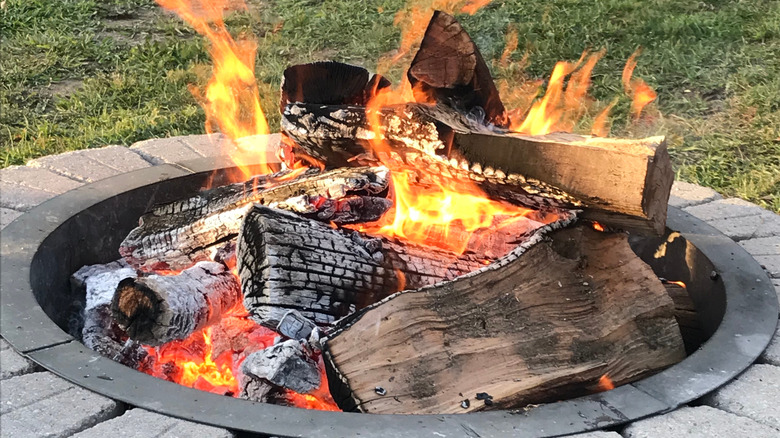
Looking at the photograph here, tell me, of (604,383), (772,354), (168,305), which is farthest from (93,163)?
(772,354)

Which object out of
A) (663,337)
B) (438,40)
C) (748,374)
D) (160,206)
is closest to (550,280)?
(663,337)

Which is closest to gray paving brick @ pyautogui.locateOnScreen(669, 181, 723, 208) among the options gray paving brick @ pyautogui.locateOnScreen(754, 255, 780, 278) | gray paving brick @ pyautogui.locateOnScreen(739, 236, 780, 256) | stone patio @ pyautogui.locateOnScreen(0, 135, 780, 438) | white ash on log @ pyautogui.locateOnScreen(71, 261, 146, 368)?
gray paving brick @ pyautogui.locateOnScreen(739, 236, 780, 256)

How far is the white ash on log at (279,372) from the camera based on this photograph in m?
1.98

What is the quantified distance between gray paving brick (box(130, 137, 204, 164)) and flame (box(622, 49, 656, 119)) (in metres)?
2.79

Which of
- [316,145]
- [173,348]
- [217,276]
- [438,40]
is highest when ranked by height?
[438,40]

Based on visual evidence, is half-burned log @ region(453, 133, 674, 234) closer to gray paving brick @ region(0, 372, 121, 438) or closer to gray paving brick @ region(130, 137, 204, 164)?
gray paving brick @ region(0, 372, 121, 438)

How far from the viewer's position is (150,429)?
5.44ft

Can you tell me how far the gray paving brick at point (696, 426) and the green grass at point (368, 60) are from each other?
249cm

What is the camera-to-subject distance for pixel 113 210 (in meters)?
2.76

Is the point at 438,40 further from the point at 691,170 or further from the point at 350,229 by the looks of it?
the point at 691,170

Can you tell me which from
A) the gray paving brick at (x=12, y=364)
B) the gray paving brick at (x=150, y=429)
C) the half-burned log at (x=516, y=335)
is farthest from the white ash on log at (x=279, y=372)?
the gray paving brick at (x=12, y=364)

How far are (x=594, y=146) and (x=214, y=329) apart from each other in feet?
3.85

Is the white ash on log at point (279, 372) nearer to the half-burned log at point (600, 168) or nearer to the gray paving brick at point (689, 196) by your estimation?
the half-burned log at point (600, 168)

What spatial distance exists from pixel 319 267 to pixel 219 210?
0.58 m
